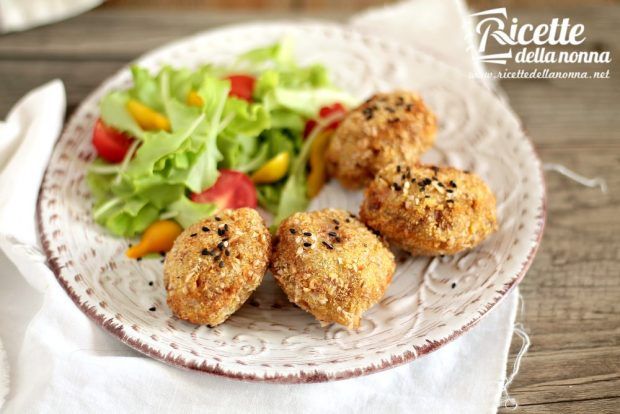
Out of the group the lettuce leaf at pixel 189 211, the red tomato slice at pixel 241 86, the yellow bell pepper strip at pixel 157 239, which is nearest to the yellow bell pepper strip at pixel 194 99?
the red tomato slice at pixel 241 86

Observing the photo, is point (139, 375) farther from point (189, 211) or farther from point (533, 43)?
point (533, 43)

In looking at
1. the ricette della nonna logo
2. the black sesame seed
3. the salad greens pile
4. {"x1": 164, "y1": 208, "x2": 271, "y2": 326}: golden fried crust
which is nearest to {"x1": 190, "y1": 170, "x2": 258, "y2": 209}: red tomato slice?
the salad greens pile

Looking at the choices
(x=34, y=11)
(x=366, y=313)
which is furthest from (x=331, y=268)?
(x=34, y=11)

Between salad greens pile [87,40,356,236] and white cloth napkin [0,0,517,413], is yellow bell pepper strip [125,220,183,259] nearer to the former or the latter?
salad greens pile [87,40,356,236]

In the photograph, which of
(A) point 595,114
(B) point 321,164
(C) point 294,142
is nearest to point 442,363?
(B) point 321,164

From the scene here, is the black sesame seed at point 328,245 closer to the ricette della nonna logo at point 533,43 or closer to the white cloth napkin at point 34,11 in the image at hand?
the ricette della nonna logo at point 533,43

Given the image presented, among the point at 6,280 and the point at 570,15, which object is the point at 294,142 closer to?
the point at 6,280
